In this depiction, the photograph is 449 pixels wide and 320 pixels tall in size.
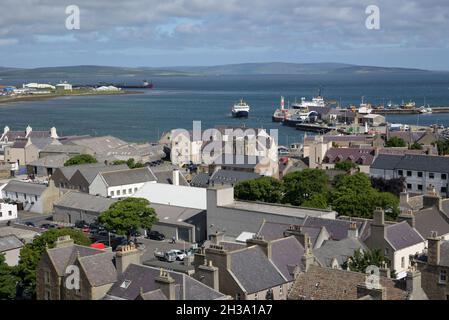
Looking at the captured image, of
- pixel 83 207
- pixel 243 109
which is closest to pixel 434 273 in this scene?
pixel 83 207

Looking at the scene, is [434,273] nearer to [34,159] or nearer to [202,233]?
[202,233]

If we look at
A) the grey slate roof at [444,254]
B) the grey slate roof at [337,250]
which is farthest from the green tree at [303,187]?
the grey slate roof at [444,254]

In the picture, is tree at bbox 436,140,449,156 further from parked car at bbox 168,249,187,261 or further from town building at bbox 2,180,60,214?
parked car at bbox 168,249,187,261

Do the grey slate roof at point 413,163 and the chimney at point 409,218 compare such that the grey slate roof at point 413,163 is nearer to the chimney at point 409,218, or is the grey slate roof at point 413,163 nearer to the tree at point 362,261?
the chimney at point 409,218

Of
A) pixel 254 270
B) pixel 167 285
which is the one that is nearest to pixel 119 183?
pixel 254 270

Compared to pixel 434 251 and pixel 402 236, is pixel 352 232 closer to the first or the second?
pixel 402 236
